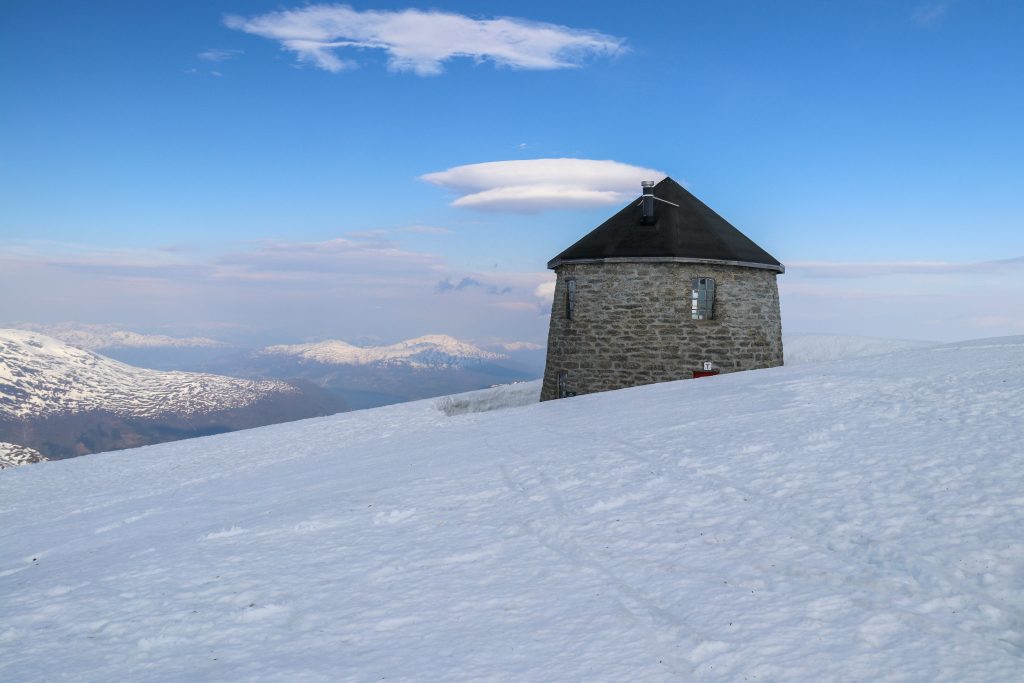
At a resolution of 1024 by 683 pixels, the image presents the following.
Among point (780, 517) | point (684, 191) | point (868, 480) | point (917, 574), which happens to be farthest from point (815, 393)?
point (684, 191)

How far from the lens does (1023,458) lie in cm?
888

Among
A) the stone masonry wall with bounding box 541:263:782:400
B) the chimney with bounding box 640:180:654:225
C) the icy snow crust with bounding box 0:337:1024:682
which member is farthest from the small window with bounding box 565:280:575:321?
the icy snow crust with bounding box 0:337:1024:682

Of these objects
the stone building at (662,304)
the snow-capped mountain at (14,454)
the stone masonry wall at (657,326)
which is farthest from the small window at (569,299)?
the snow-capped mountain at (14,454)

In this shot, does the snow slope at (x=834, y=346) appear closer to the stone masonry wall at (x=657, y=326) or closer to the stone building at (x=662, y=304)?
the stone building at (x=662, y=304)

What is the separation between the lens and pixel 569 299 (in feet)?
81.6

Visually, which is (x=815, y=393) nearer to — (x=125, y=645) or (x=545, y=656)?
(x=545, y=656)

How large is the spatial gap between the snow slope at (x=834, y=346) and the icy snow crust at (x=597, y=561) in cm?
2462

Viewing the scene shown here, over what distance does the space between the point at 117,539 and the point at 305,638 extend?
6011 mm

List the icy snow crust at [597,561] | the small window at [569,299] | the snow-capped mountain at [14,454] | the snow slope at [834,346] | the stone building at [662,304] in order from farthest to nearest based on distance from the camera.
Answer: the snow-capped mountain at [14,454]
the snow slope at [834,346]
the small window at [569,299]
the stone building at [662,304]
the icy snow crust at [597,561]

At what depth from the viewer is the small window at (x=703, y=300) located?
76.6 ft

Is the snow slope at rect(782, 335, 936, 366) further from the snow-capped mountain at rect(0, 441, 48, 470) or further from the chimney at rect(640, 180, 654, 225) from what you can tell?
the snow-capped mountain at rect(0, 441, 48, 470)

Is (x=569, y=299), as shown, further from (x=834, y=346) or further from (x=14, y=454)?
(x=14, y=454)

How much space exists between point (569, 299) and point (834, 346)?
20750mm

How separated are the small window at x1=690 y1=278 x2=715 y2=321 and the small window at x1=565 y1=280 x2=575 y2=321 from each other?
388cm
